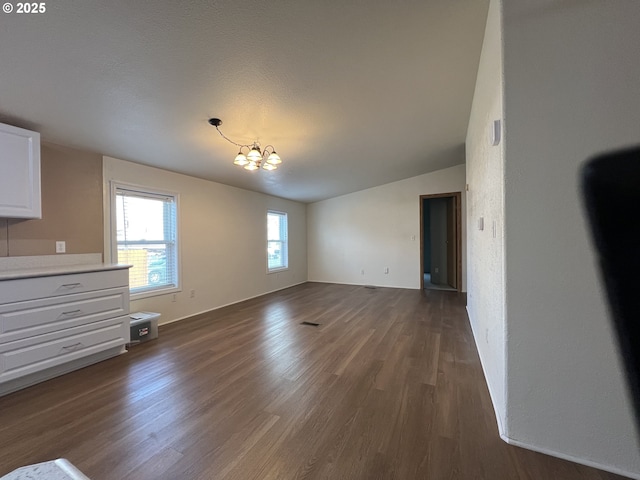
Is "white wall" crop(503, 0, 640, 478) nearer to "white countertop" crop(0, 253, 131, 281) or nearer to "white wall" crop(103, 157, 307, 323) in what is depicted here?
"white countertop" crop(0, 253, 131, 281)

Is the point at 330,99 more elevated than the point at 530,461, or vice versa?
the point at 330,99

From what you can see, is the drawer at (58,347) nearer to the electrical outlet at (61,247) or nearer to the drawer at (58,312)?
the drawer at (58,312)

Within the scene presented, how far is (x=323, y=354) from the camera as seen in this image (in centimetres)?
267

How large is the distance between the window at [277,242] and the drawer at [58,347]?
335 centimetres

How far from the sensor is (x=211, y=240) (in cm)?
443

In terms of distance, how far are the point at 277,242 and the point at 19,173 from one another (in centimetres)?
433

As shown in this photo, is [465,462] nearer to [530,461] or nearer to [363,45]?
[530,461]

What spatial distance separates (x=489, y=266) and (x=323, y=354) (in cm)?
168

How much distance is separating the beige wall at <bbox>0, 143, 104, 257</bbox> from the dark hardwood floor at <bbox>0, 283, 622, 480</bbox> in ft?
4.17

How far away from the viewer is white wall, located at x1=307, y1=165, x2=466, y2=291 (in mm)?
5852

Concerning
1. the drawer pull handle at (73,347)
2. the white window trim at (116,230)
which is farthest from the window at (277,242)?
the drawer pull handle at (73,347)

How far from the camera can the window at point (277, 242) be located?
236 inches

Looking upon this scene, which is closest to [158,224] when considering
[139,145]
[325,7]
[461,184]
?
[139,145]

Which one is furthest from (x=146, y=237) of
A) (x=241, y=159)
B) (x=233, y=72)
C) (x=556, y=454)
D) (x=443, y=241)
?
(x=443, y=241)
